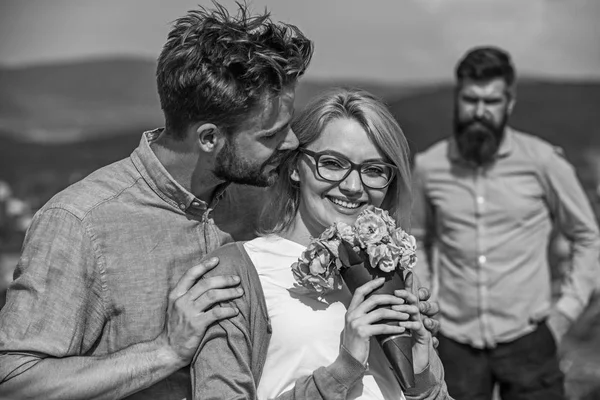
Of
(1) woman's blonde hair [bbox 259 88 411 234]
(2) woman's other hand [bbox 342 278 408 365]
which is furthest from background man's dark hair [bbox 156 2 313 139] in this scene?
(2) woman's other hand [bbox 342 278 408 365]

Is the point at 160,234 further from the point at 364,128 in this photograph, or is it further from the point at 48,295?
the point at 364,128

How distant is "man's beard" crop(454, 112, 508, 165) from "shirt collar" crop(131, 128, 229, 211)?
8.17 ft

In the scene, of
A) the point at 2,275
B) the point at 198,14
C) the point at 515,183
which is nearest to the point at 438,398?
the point at 198,14

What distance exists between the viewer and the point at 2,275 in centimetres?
677

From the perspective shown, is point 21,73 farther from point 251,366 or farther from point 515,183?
point 251,366

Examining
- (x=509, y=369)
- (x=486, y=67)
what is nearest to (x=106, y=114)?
(x=486, y=67)

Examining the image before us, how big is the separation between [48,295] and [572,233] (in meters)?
3.38

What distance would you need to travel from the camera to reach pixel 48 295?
247 cm

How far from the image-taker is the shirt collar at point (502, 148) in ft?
16.2

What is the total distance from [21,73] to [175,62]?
5.38 metres

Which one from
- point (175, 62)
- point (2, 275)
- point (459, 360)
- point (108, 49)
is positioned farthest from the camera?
point (108, 49)

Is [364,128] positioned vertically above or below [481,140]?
above

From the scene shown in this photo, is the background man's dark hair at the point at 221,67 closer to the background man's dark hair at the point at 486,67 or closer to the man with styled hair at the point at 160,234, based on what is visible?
the man with styled hair at the point at 160,234

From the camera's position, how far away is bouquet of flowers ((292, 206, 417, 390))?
262 cm
